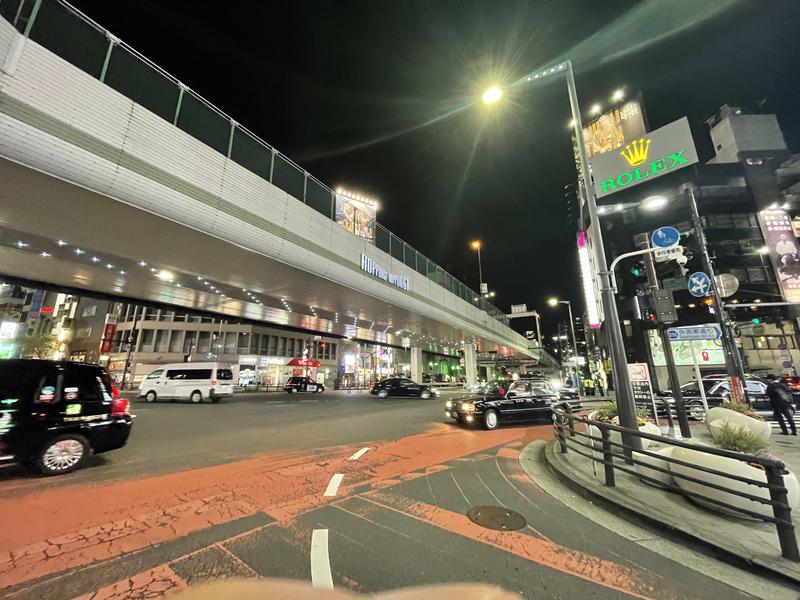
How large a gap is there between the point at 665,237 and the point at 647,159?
2.03 meters

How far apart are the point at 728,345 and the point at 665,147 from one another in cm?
913

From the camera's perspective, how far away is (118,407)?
702cm

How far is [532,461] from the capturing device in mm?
7562

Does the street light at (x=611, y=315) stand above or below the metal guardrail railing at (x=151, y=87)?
below

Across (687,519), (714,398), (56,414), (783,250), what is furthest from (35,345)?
(783,250)

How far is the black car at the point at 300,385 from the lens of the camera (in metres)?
36.9

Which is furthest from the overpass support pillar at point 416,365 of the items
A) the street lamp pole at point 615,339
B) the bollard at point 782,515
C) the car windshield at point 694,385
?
the bollard at point 782,515

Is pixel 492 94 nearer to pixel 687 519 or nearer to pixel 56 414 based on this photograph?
pixel 687 519

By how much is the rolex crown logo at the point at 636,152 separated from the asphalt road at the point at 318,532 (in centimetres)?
798

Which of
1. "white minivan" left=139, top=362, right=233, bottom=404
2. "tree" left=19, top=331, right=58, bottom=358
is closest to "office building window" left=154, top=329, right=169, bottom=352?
"tree" left=19, top=331, right=58, bottom=358

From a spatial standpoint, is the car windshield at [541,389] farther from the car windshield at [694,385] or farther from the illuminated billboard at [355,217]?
the illuminated billboard at [355,217]

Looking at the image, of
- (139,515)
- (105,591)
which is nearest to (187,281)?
(139,515)

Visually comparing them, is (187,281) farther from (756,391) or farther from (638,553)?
(756,391)

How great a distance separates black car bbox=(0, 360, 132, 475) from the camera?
5688 millimetres
